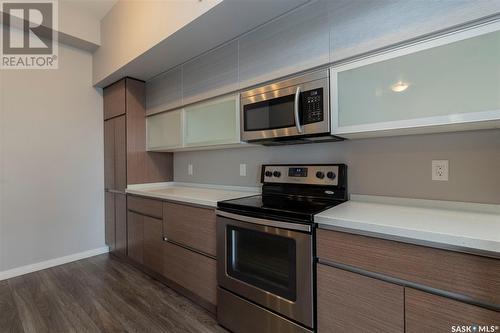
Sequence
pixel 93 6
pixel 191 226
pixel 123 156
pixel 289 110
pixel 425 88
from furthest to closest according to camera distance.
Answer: pixel 123 156
pixel 93 6
pixel 191 226
pixel 289 110
pixel 425 88

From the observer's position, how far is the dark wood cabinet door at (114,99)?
284 cm

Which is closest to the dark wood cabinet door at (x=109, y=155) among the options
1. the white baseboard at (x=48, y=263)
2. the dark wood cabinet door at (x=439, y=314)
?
the white baseboard at (x=48, y=263)

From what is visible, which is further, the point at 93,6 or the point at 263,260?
the point at 93,6

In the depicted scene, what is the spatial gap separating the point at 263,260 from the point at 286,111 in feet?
3.25

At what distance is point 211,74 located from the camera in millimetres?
2129

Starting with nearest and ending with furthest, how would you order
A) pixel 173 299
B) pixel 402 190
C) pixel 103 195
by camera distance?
1. pixel 402 190
2. pixel 173 299
3. pixel 103 195

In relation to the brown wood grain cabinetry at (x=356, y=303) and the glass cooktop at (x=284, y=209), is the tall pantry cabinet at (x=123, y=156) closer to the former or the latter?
the glass cooktop at (x=284, y=209)

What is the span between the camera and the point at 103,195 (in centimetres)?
319

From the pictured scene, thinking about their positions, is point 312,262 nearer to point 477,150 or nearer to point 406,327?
point 406,327

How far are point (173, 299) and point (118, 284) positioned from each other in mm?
685

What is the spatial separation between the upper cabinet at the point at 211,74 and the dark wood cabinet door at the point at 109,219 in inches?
68.2

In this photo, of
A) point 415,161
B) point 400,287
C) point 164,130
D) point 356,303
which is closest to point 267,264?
point 356,303

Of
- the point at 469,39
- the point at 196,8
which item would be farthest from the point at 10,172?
the point at 469,39

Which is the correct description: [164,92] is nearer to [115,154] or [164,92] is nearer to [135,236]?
[115,154]
